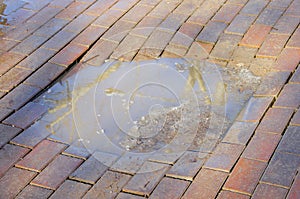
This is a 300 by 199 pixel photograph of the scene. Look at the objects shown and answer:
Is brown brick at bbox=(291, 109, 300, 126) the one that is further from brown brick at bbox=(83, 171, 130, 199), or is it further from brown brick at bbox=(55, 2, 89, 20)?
brown brick at bbox=(55, 2, 89, 20)

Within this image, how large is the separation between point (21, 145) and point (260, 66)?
76.0 inches

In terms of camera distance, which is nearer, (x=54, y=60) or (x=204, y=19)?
(x=54, y=60)

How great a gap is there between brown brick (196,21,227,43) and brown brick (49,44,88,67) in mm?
1024

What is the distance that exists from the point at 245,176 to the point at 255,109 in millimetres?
689

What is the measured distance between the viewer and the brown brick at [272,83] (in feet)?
12.2

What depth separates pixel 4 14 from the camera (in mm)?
5074

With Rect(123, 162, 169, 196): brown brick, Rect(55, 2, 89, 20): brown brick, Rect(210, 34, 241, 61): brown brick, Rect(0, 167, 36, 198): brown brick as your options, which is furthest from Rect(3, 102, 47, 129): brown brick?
Rect(210, 34, 241, 61): brown brick

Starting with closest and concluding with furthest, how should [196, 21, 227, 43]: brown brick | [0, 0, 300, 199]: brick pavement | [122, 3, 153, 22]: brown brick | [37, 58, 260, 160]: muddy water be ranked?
[0, 0, 300, 199]: brick pavement → [37, 58, 260, 160]: muddy water → [196, 21, 227, 43]: brown brick → [122, 3, 153, 22]: brown brick

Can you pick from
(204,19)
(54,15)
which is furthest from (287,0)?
(54,15)

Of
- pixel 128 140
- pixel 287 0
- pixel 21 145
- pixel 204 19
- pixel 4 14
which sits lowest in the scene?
pixel 21 145

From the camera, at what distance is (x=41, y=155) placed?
134 inches

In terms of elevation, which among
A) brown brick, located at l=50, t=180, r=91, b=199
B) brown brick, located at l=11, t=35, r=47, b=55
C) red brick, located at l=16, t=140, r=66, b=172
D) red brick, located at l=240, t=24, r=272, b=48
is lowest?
brown brick, located at l=50, t=180, r=91, b=199

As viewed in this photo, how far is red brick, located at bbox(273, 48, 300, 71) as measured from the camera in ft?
13.0

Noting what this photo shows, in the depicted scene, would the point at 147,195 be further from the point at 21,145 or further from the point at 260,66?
the point at 260,66
